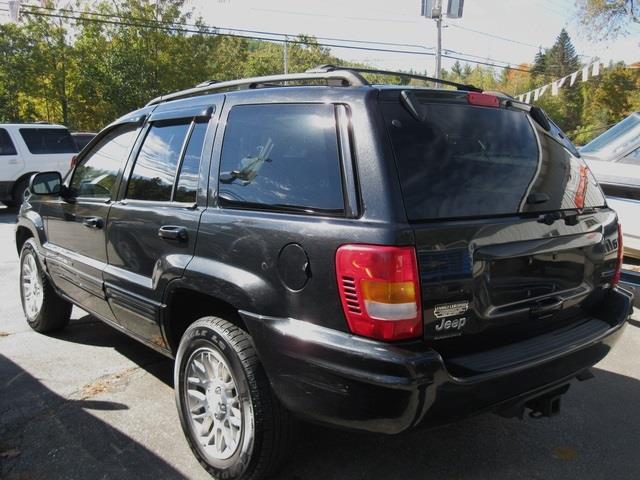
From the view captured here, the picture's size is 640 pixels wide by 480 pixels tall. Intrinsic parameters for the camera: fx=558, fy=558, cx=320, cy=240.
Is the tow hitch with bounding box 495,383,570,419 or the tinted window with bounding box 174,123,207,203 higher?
the tinted window with bounding box 174,123,207,203

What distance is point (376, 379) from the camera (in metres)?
2.08

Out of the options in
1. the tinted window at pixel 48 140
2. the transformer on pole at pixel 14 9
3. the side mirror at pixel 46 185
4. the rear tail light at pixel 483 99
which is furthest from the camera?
the transformer on pole at pixel 14 9

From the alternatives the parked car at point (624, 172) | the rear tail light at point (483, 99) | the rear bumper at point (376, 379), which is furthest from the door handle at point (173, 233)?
the parked car at point (624, 172)

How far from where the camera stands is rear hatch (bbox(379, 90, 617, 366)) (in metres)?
2.20

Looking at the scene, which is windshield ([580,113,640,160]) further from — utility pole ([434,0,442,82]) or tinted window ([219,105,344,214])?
utility pole ([434,0,442,82])

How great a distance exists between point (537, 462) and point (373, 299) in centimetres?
155

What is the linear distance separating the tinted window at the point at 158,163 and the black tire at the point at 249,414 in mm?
929

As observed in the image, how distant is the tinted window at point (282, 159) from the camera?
2.37 metres

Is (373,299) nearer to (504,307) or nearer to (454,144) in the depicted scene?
(504,307)

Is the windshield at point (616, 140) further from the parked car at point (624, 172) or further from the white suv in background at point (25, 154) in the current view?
the white suv in background at point (25, 154)

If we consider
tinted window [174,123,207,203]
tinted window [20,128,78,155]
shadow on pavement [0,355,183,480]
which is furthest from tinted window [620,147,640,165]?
tinted window [20,128,78,155]

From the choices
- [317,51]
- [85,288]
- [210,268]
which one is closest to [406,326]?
[210,268]

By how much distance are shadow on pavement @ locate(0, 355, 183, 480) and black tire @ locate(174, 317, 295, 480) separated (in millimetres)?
429

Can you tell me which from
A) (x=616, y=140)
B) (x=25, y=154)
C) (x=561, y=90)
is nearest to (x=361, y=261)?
(x=616, y=140)
